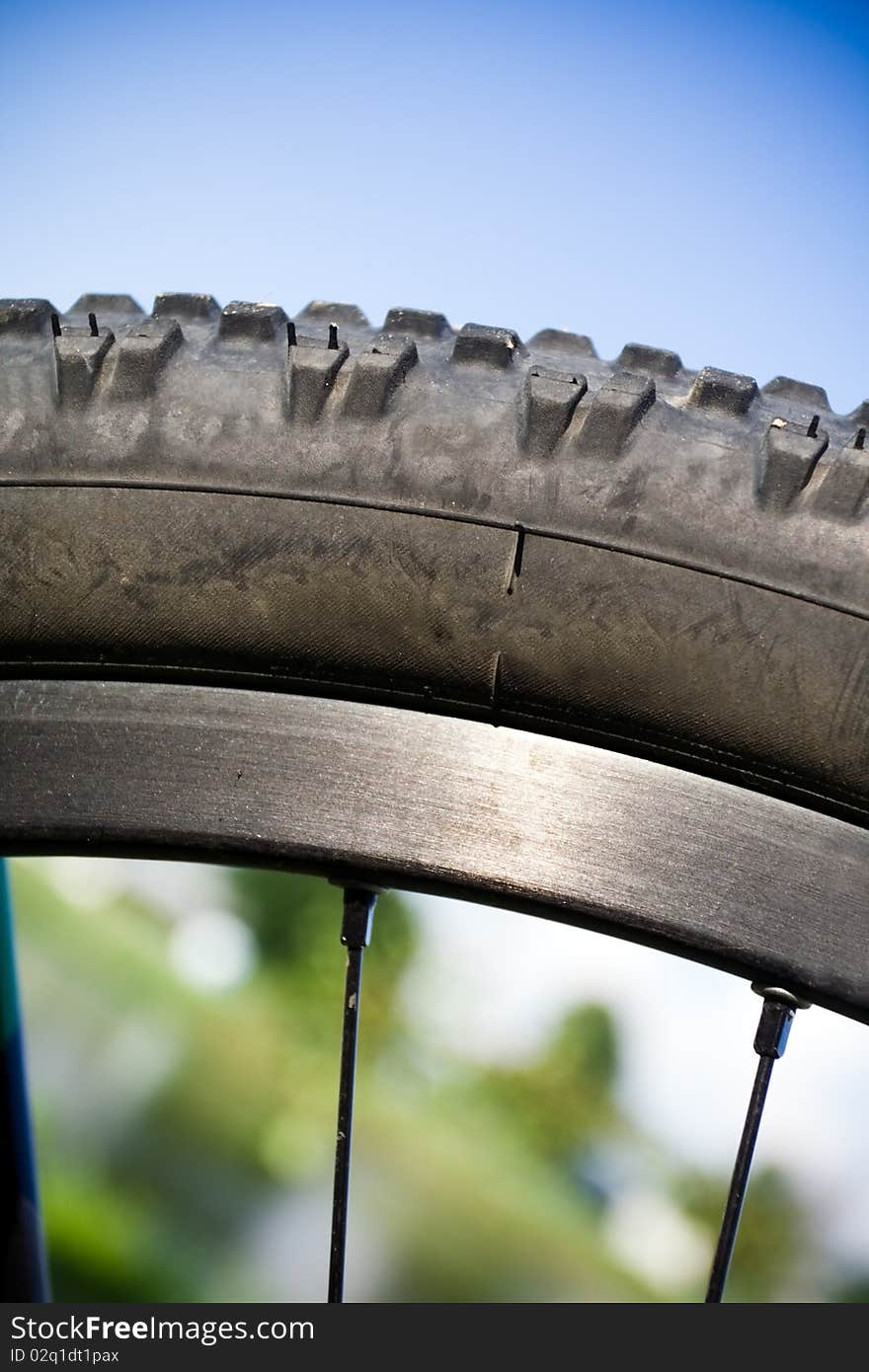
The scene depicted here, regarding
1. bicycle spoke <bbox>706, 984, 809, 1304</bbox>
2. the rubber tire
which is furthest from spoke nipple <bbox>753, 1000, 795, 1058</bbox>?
the rubber tire

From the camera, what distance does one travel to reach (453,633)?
0.62 m

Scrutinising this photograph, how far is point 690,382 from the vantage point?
0.70 meters

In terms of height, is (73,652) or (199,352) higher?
(199,352)

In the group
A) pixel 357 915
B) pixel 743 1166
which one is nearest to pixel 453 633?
pixel 357 915

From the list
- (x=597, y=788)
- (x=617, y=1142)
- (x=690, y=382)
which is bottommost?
(x=617, y=1142)

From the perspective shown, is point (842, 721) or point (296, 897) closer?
point (842, 721)

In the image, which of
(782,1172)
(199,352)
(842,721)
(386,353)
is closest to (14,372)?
(199,352)

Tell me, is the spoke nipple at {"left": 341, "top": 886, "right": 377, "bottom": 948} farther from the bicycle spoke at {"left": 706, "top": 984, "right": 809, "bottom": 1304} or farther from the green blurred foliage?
the bicycle spoke at {"left": 706, "top": 984, "right": 809, "bottom": 1304}

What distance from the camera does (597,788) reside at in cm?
61

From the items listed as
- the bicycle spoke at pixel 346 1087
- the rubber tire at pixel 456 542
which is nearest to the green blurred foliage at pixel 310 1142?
the bicycle spoke at pixel 346 1087

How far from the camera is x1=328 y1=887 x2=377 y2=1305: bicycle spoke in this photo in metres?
0.63

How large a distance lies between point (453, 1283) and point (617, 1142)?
0.12 m

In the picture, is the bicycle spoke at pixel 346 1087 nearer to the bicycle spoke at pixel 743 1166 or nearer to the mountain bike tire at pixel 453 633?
the mountain bike tire at pixel 453 633

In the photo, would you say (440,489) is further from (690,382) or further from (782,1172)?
(782,1172)
